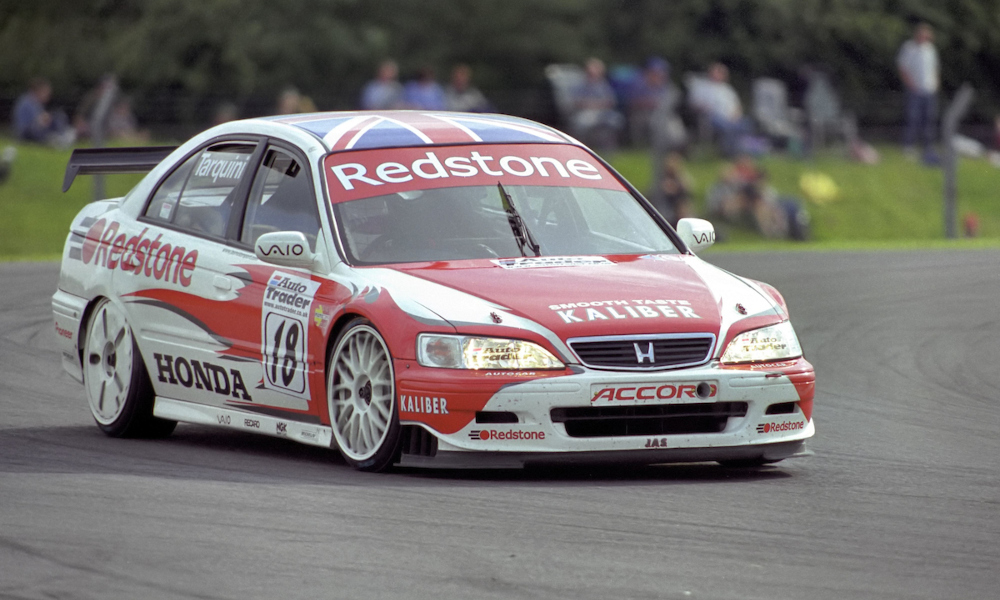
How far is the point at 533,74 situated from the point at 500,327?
3710 cm

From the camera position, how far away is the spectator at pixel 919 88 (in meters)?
29.2

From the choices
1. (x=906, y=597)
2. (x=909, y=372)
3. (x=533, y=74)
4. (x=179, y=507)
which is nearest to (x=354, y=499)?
(x=179, y=507)

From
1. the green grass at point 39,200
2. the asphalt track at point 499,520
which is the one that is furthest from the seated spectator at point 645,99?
the asphalt track at point 499,520

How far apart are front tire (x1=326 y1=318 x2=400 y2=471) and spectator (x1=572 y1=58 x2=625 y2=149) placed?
2137cm

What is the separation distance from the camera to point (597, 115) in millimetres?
28844

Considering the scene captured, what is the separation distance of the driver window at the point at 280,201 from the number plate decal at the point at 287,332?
0.83 feet

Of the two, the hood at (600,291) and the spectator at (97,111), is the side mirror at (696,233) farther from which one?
the spectator at (97,111)

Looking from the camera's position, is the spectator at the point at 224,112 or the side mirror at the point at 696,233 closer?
the side mirror at the point at 696,233

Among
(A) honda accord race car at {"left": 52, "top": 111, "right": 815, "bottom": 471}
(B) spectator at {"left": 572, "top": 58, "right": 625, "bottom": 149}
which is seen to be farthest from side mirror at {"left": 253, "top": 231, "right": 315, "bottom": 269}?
(B) spectator at {"left": 572, "top": 58, "right": 625, "bottom": 149}

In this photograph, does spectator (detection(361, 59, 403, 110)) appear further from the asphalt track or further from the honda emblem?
the honda emblem

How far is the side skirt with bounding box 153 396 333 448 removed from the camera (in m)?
7.91

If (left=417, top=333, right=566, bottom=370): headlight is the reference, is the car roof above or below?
above

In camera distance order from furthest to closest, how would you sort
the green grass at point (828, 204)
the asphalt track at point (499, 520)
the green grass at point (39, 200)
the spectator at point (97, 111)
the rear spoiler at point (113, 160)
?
the green grass at point (828, 204), the green grass at point (39, 200), the spectator at point (97, 111), the rear spoiler at point (113, 160), the asphalt track at point (499, 520)

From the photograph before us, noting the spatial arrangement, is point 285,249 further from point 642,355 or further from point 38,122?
point 38,122
